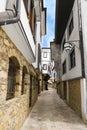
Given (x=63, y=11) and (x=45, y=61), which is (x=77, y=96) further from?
(x=45, y=61)

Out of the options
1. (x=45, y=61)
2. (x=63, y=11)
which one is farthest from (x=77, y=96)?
(x=45, y=61)

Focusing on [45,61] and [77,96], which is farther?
[45,61]

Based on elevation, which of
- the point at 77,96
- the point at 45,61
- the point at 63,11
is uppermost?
the point at 63,11

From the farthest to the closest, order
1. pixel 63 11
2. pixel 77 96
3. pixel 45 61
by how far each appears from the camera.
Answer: pixel 45 61 → pixel 63 11 → pixel 77 96

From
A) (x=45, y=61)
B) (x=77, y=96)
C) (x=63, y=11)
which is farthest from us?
(x=45, y=61)

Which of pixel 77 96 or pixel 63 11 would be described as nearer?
pixel 77 96

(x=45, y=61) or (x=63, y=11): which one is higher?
(x=63, y=11)

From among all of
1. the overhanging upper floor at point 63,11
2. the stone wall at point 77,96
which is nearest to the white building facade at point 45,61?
the overhanging upper floor at point 63,11

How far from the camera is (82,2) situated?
7.20 metres

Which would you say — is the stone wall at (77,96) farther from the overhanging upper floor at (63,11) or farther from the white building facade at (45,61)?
the white building facade at (45,61)

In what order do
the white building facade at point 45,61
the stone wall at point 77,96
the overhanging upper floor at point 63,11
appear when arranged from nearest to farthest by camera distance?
the stone wall at point 77,96, the overhanging upper floor at point 63,11, the white building facade at point 45,61

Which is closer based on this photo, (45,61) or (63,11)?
(63,11)

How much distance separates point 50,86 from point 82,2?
128 ft

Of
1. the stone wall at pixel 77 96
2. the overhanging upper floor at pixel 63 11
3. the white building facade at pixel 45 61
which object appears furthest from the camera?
the white building facade at pixel 45 61
